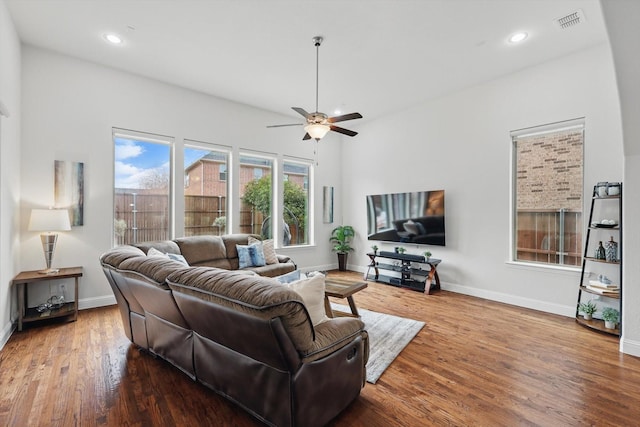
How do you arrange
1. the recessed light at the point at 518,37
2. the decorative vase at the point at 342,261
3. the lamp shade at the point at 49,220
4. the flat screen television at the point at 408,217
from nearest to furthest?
the recessed light at the point at 518,37
the lamp shade at the point at 49,220
the flat screen television at the point at 408,217
the decorative vase at the point at 342,261

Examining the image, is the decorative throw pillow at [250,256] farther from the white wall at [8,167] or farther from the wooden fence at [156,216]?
the white wall at [8,167]

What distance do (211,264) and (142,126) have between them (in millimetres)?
2308

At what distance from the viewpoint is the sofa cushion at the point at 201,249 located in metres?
4.42

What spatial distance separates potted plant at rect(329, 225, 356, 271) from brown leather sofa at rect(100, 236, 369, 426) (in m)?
4.57

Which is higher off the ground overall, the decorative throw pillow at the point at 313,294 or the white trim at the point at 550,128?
the white trim at the point at 550,128

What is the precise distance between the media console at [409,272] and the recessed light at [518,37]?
320 centimetres

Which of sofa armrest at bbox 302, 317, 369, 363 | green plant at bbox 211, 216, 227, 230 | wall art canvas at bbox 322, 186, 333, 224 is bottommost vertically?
sofa armrest at bbox 302, 317, 369, 363

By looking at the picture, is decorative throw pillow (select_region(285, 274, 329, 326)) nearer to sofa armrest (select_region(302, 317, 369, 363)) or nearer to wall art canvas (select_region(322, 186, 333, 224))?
sofa armrest (select_region(302, 317, 369, 363))

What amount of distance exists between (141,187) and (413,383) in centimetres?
451

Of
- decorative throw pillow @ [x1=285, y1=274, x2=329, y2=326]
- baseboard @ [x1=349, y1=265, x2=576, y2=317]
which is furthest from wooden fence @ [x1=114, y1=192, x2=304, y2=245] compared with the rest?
baseboard @ [x1=349, y1=265, x2=576, y2=317]

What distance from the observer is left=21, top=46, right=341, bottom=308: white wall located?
3789 millimetres

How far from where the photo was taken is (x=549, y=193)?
13.7 feet

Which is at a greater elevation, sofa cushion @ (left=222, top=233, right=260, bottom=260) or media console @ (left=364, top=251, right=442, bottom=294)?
sofa cushion @ (left=222, top=233, right=260, bottom=260)

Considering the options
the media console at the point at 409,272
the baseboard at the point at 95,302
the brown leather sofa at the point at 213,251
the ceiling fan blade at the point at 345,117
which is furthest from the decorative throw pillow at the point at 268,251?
the ceiling fan blade at the point at 345,117
